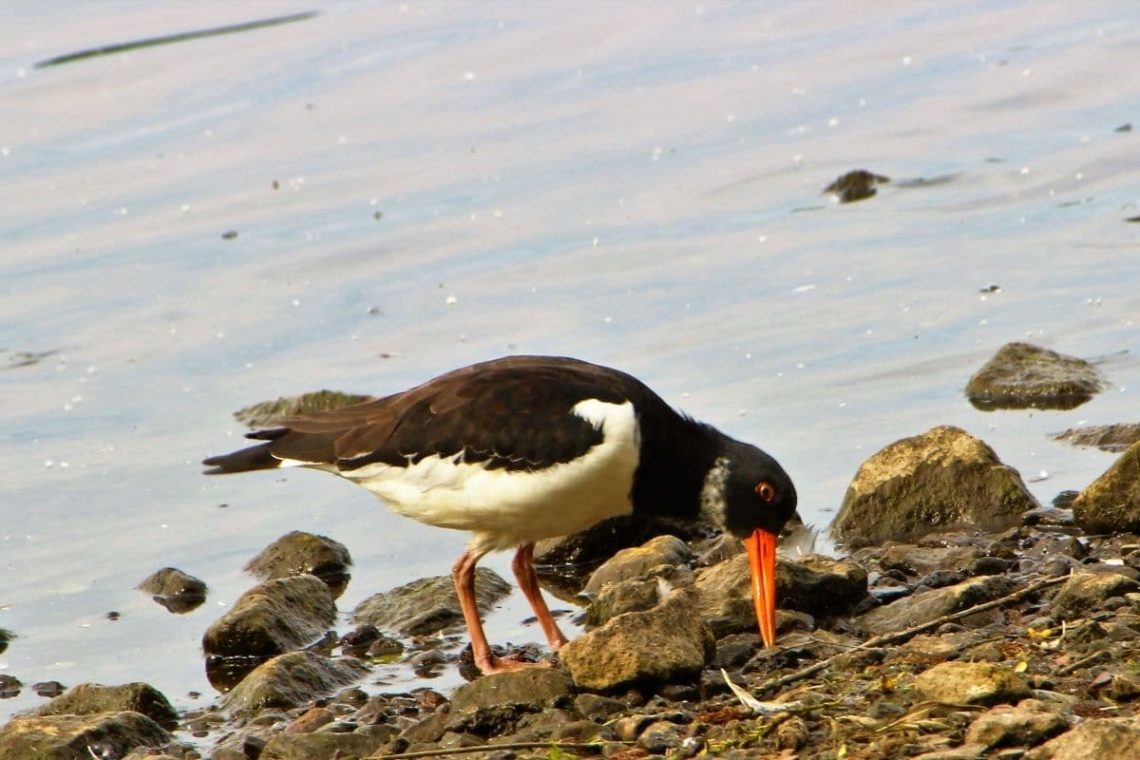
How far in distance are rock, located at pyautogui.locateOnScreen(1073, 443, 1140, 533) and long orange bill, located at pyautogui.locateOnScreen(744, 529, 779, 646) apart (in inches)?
63.5

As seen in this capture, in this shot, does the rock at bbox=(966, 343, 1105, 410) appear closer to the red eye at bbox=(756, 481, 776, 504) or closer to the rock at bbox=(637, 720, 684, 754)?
the red eye at bbox=(756, 481, 776, 504)

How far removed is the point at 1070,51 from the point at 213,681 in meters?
13.4

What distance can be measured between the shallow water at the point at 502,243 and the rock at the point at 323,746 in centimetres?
148

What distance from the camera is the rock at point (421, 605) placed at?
27.8ft

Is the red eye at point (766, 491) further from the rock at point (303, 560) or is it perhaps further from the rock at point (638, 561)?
the rock at point (303, 560)

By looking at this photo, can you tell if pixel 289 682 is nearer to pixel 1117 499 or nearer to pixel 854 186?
pixel 1117 499

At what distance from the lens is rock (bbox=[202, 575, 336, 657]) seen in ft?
27.4

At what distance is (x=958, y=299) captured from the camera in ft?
40.8

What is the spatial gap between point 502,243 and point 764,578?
7858 mm

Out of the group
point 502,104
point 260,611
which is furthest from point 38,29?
point 260,611

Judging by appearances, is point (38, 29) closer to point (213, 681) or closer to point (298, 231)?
point (298, 231)

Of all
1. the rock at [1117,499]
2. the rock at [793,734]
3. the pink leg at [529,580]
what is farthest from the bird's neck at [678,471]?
the rock at [793,734]

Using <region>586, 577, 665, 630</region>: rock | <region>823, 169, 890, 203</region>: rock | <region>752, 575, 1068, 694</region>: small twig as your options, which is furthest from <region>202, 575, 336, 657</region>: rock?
<region>823, 169, 890, 203</region>: rock

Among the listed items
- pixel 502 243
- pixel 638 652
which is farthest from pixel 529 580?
pixel 502 243
